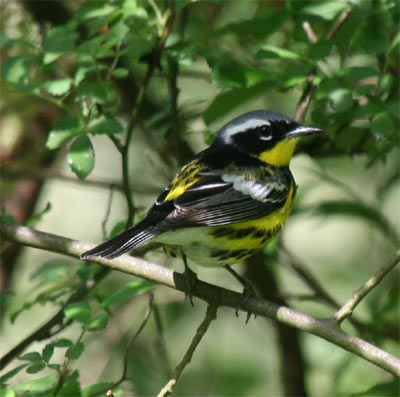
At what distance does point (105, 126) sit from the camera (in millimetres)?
2875

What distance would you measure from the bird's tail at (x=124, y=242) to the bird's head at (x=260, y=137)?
0.99 m

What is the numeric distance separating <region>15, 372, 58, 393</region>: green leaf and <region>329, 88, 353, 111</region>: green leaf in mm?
1525

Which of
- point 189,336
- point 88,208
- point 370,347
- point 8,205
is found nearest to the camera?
point 370,347

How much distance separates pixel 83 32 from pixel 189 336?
9.10ft

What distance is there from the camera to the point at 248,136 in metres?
3.76

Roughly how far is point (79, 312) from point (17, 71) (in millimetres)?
1048

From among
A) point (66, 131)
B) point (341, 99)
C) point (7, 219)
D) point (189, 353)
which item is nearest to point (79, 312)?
point (189, 353)

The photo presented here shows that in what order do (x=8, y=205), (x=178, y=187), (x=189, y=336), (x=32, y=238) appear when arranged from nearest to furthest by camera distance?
(x=32, y=238) < (x=178, y=187) < (x=8, y=205) < (x=189, y=336)

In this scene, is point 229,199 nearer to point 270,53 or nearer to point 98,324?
point 270,53

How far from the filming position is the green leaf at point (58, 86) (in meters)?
2.90

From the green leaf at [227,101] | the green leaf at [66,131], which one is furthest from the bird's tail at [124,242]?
the green leaf at [227,101]

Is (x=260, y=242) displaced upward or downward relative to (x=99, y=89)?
downward

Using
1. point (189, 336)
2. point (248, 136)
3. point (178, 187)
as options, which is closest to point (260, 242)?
point (178, 187)

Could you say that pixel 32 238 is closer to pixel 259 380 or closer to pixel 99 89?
pixel 99 89
